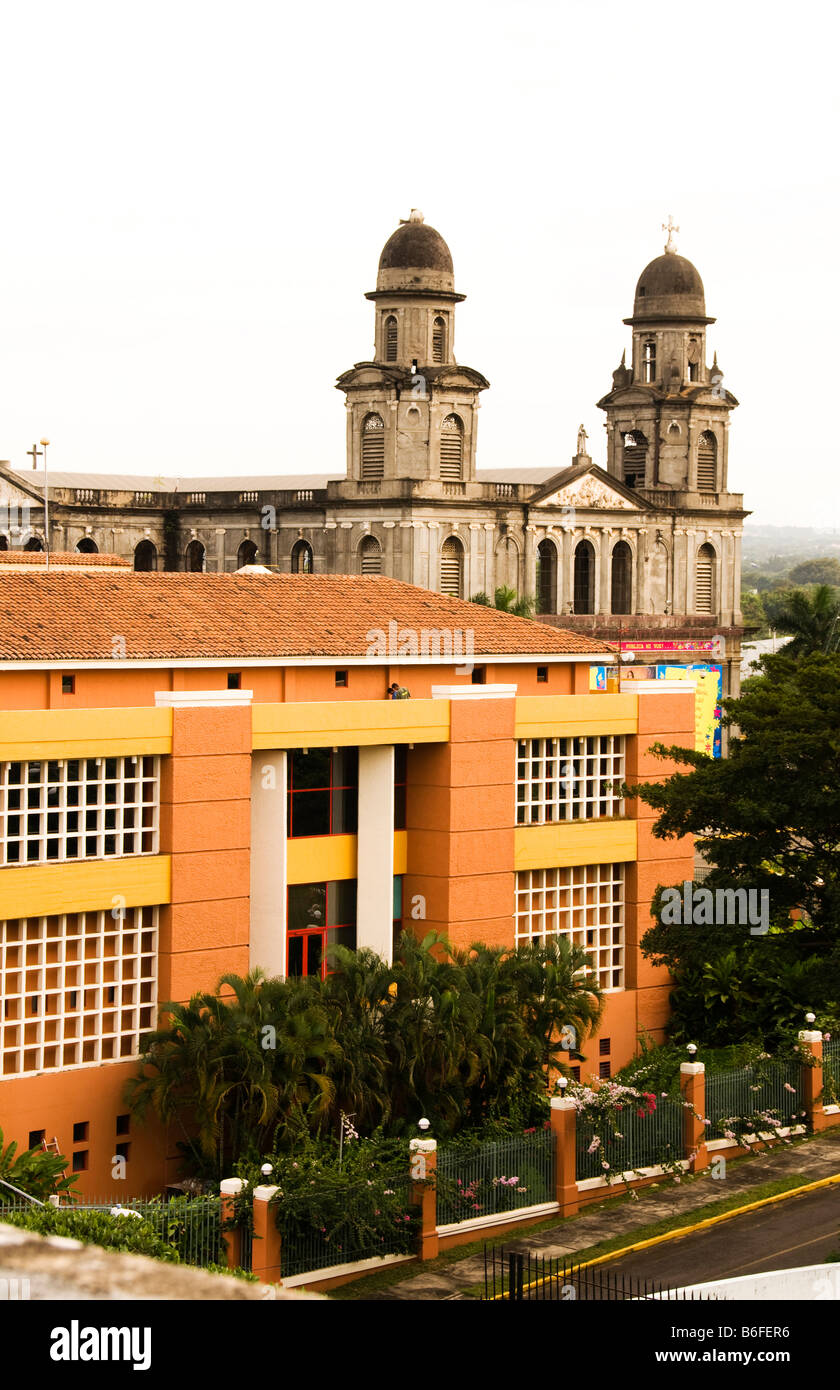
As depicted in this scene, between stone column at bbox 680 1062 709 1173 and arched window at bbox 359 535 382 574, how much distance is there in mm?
47210

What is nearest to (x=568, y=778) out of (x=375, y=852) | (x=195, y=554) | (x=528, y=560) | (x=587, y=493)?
(x=375, y=852)

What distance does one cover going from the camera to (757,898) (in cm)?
3556

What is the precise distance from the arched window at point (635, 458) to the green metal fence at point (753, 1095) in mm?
58468

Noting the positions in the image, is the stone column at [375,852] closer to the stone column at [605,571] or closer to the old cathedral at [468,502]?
the old cathedral at [468,502]

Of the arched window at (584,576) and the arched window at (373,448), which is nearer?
the arched window at (373,448)

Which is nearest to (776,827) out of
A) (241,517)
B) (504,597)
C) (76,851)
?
(76,851)

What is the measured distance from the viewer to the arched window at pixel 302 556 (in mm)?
80938

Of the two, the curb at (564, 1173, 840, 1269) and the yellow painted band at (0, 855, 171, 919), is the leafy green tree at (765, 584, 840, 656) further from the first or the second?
the yellow painted band at (0, 855, 171, 919)

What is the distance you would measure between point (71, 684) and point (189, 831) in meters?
3.07

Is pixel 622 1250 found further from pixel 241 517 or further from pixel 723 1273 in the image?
pixel 241 517

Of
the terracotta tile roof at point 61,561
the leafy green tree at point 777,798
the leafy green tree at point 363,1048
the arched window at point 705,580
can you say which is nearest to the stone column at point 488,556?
the arched window at point 705,580

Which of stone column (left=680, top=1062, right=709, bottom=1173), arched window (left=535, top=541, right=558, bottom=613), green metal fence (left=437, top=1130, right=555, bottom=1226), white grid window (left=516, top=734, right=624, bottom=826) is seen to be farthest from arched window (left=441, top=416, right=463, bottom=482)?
green metal fence (left=437, top=1130, right=555, bottom=1226)

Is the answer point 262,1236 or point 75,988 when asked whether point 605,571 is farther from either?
point 262,1236

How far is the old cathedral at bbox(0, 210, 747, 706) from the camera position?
252 feet
